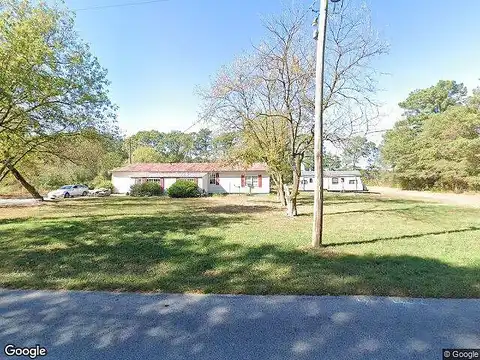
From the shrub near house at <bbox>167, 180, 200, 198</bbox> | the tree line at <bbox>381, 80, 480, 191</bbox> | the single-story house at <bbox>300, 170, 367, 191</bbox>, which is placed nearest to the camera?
the shrub near house at <bbox>167, 180, 200, 198</bbox>

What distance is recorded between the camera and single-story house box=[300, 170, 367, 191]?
156ft

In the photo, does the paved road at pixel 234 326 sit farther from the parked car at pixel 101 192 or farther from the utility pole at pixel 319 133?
the parked car at pixel 101 192

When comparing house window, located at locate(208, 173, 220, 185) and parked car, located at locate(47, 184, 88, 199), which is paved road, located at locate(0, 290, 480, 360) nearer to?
parked car, located at locate(47, 184, 88, 199)

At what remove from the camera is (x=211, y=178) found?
117ft

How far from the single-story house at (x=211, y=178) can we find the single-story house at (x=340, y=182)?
47.3 ft

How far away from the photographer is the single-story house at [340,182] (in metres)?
47.4

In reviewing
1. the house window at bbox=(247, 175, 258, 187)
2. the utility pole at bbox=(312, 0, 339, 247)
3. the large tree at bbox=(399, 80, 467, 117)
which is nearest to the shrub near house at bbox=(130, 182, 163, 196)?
the house window at bbox=(247, 175, 258, 187)

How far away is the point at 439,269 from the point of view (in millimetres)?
5457

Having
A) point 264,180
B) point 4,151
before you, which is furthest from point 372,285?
point 264,180

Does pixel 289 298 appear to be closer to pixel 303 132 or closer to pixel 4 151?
pixel 303 132

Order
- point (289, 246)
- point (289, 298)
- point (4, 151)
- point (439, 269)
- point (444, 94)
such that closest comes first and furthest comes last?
point (289, 298) < point (439, 269) < point (289, 246) < point (4, 151) < point (444, 94)

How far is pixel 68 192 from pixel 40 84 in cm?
2356

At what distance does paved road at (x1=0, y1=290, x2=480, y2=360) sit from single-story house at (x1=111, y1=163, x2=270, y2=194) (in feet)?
98.6

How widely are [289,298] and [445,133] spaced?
39719 millimetres
